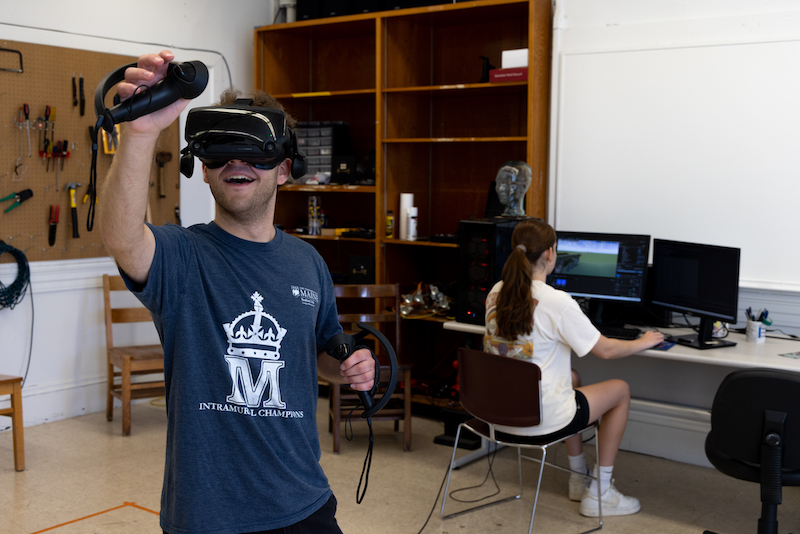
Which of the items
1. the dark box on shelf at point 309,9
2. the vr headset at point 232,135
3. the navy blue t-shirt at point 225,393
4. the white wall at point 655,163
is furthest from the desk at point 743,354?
the dark box on shelf at point 309,9

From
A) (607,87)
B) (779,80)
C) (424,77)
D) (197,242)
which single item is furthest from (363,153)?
(197,242)

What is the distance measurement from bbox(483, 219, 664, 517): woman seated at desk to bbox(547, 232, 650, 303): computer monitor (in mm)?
535

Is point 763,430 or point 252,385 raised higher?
point 252,385

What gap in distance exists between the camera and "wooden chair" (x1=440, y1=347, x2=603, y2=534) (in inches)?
107

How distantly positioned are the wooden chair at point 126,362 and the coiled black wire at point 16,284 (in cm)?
43

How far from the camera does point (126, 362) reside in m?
4.06

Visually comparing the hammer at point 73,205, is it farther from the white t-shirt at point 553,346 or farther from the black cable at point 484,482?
the white t-shirt at point 553,346

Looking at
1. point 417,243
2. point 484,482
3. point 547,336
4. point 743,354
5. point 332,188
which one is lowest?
point 484,482

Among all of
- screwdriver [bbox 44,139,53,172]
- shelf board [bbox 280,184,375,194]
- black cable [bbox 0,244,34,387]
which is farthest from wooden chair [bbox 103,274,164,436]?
shelf board [bbox 280,184,375,194]

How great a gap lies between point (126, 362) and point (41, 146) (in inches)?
53.1

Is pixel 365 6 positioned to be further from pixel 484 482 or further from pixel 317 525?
pixel 317 525

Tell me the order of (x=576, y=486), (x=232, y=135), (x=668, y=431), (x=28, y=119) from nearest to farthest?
(x=232, y=135)
(x=576, y=486)
(x=668, y=431)
(x=28, y=119)

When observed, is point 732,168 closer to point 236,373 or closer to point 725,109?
point 725,109

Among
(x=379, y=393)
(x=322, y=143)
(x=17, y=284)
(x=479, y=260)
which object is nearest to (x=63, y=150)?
(x=17, y=284)
